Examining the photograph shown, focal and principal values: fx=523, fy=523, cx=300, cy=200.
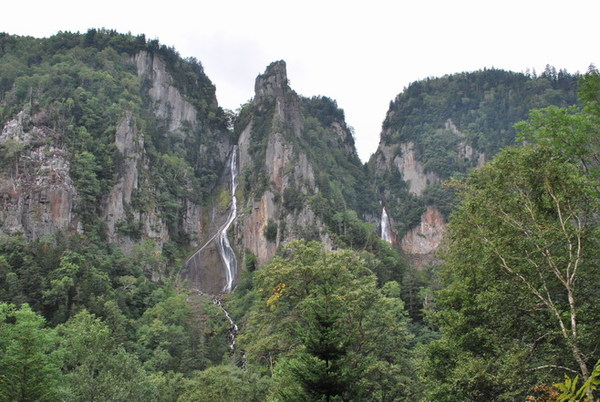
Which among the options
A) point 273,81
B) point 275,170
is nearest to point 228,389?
point 275,170

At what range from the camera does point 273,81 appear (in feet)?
333

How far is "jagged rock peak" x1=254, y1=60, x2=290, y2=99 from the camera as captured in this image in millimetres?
100312

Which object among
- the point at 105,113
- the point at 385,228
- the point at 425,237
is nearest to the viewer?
the point at 105,113

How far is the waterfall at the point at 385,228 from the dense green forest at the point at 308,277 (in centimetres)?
354

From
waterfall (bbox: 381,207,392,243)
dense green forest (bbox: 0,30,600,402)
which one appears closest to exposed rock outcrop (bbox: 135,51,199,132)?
dense green forest (bbox: 0,30,600,402)

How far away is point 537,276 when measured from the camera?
1606 centimetres

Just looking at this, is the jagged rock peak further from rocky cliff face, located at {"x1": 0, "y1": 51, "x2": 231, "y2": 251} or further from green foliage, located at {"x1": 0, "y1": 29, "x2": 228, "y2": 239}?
rocky cliff face, located at {"x1": 0, "y1": 51, "x2": 231, "y2": 251}

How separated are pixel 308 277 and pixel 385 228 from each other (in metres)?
80.3

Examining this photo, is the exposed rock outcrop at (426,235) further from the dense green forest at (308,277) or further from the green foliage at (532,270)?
the green foliage at (532,270)

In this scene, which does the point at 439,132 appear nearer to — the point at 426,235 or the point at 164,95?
the point at 426,235

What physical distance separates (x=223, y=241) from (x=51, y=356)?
5471cm

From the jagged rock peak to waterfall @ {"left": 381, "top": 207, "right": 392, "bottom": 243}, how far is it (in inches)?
1270

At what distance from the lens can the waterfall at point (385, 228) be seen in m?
101

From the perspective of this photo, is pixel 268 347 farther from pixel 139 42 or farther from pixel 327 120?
pixel 327 120
